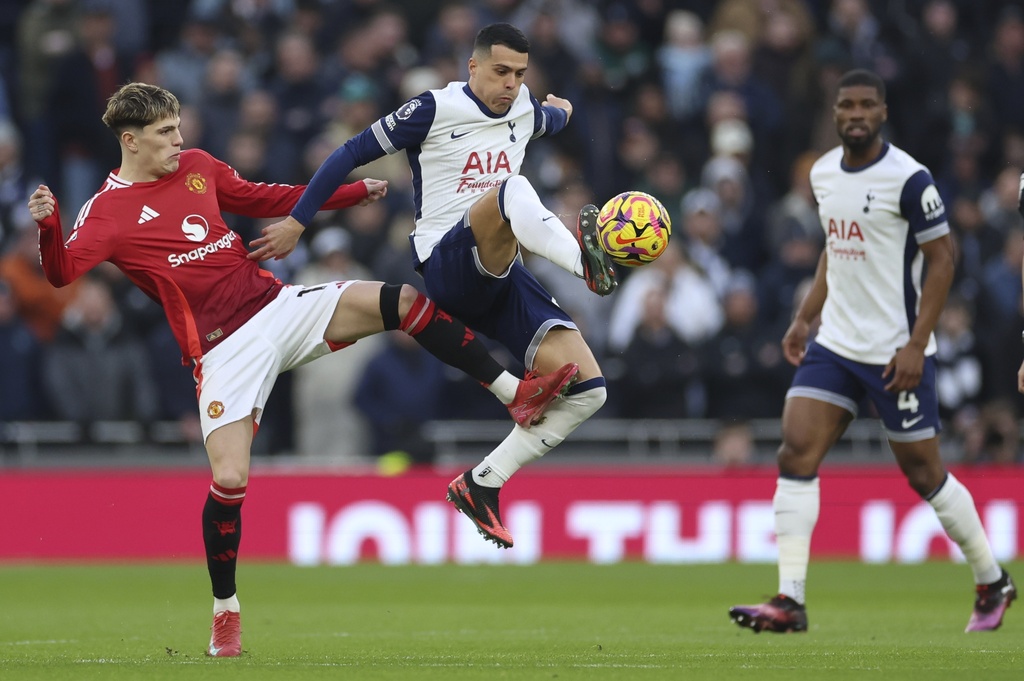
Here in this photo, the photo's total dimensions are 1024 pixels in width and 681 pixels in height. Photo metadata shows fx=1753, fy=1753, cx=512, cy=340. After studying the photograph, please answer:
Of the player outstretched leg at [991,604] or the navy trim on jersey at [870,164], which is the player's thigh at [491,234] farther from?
the player outstretched leg at [991,604]

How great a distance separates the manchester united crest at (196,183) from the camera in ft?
28.3

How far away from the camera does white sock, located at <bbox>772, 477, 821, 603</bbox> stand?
964 centimetres

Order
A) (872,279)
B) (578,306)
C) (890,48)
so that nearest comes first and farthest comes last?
1. (872,279)
2. (578,306)
3. (890,48)

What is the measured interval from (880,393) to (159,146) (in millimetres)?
4090

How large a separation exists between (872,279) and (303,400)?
7047mm

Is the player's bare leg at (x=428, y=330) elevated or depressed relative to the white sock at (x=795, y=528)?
elevated

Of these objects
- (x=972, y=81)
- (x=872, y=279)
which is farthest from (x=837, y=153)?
(x=972, y=81)

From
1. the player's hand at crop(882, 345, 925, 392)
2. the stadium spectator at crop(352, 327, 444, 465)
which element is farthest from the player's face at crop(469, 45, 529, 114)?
the stadium spectator at crop(352, 327, 444, 465)

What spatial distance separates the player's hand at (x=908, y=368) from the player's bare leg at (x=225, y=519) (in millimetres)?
3486

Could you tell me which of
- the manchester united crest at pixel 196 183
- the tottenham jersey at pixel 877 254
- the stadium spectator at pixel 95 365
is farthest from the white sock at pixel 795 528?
the stadium spectator at pixel 95 365

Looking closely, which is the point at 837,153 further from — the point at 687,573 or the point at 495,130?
the point at 687,573

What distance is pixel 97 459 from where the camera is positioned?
15.5m

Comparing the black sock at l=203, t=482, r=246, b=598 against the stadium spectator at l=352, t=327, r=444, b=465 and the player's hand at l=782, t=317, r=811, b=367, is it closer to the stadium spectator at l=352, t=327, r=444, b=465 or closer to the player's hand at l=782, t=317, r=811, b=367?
the player's hand at l=782, t=317, r=811, b=367

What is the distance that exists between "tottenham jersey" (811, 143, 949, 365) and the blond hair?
3700 mm
